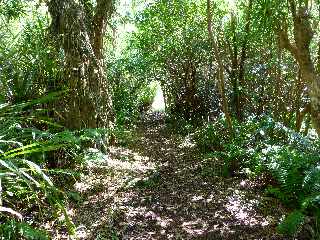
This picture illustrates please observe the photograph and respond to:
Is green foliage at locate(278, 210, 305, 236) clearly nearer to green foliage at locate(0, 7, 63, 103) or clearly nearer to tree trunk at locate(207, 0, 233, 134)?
tree trunk at locate(207, 0, 233, 134)

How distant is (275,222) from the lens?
5.07m

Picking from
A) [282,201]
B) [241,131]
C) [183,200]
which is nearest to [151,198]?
[183,200]

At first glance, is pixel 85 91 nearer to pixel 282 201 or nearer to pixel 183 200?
pixel 183 200

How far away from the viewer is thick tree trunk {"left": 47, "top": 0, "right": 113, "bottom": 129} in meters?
5.93

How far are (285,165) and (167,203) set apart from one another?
1.58 metres

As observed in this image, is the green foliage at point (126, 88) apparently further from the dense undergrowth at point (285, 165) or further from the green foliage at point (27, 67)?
the green foliage at point (27, 67)

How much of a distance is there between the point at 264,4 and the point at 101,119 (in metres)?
2.94

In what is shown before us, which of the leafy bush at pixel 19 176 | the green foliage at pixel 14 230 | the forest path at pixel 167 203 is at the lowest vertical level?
the forest path at pixel 167 203

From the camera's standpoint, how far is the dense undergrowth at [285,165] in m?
4.79

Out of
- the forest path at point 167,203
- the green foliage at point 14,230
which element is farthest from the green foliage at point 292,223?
the green foliage at point 14,230

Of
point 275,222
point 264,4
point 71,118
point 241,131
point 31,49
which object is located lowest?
point 275,222

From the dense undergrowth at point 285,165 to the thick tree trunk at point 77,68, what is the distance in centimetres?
221

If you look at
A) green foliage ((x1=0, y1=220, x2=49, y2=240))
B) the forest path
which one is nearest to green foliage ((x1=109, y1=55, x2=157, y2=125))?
the forest path

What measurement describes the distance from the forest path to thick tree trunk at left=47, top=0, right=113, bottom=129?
75 centimetres
